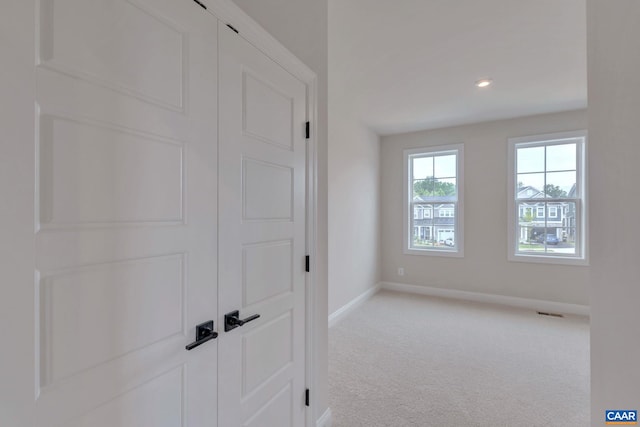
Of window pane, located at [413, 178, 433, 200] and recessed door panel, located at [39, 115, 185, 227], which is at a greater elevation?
window pane, located at [413, 178, 433, 200]

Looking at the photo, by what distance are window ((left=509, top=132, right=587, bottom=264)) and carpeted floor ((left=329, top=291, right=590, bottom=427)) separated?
925 mm

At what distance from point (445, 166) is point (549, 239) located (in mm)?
1788

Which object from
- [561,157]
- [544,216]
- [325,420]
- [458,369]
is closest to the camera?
[325,420]

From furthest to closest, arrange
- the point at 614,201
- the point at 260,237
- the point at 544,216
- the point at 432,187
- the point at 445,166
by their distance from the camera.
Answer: the point at 432,187, the point at 445,166, the point at 544,216, the point at 260,237, the point at 614,201

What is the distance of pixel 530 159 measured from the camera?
4.16 m

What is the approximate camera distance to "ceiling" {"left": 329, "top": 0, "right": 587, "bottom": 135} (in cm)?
200

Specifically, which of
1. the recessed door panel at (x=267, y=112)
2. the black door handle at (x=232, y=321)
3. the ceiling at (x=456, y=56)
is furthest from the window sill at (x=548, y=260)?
the black door handle at (x=232, y=321)

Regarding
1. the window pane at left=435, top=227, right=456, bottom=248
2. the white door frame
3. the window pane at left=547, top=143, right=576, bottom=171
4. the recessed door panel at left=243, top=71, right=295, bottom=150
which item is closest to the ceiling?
the window pane at left=547, top=143, right=576, bottom=171

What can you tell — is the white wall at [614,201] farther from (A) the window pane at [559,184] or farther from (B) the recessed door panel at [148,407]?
(A) the window pane at [559,184]

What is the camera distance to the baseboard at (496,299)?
3901 millimetres

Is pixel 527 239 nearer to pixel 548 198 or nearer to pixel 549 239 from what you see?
pixel 549 239

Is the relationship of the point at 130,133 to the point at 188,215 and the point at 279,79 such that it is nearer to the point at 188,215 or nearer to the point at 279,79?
the point at 188,215

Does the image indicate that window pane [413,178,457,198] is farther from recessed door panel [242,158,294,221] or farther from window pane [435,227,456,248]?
recessed door panel [242,158,294,221]

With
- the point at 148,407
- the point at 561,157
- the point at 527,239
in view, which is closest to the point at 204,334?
the point at 148,407
